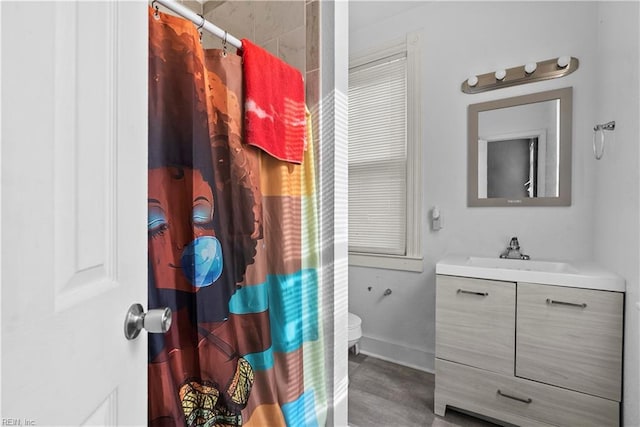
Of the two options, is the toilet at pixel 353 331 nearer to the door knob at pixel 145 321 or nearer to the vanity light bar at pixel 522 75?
the door knob at pixel 145 321

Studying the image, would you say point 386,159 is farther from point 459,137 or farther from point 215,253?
point 215,253

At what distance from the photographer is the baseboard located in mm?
2238

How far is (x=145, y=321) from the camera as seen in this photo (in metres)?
0.52

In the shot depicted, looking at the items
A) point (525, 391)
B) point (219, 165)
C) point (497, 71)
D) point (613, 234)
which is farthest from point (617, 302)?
point (219, 165)

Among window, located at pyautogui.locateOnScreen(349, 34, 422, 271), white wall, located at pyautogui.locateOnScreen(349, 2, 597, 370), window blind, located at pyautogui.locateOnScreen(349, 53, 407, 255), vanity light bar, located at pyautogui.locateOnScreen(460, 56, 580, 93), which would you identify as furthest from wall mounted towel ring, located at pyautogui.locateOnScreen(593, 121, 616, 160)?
window blind, located at pyautogui.locateOnScreen(349, 53, 407, 255)

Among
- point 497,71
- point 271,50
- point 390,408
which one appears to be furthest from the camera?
point 497,71

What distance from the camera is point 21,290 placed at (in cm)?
31

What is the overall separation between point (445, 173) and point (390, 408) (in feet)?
5.06

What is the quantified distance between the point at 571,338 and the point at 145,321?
1753mm

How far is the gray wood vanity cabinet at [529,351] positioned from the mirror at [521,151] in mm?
681

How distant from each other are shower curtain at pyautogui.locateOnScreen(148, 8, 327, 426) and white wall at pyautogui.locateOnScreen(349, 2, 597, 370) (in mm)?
1368

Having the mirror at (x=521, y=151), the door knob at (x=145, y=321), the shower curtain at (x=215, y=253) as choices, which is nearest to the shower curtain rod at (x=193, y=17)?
the shower curtain at (x=215, y=253)

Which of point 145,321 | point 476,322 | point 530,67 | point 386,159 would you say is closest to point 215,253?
point 145,321

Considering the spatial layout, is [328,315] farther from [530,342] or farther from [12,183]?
[12,183]
